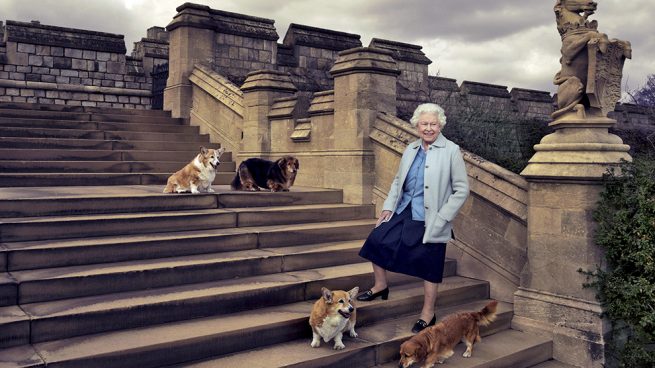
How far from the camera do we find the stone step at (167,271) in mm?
4457

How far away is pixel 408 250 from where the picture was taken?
4.76 m

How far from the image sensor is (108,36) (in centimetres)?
1486

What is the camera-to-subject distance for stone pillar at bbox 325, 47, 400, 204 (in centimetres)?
781

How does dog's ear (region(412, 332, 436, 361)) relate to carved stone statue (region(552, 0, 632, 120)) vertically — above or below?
below

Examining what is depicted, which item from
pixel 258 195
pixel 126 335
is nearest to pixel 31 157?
pixel 258 195

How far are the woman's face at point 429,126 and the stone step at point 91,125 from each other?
7.51 metres

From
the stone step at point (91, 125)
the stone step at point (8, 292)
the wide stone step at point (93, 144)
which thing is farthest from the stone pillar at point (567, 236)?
the stone step at point (91, 125)

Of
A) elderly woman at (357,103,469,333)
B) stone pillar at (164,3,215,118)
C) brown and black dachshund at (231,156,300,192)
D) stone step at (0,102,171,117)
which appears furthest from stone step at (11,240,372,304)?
stone pillar at (164,3,215,118)

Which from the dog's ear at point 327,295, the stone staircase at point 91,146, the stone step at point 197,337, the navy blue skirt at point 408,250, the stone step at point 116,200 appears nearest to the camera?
the stone step at point 197,337

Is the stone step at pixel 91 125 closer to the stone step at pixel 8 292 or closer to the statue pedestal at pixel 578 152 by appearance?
the stone step at pixel 8 292

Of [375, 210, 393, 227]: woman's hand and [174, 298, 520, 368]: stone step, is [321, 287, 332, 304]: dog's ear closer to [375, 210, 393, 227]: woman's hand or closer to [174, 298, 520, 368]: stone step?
[174, 298, 520, 368]: stone step

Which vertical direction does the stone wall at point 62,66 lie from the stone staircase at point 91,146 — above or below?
above

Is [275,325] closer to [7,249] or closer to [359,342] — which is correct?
[359,342]

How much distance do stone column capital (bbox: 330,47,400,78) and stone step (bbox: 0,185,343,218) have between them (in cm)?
190
